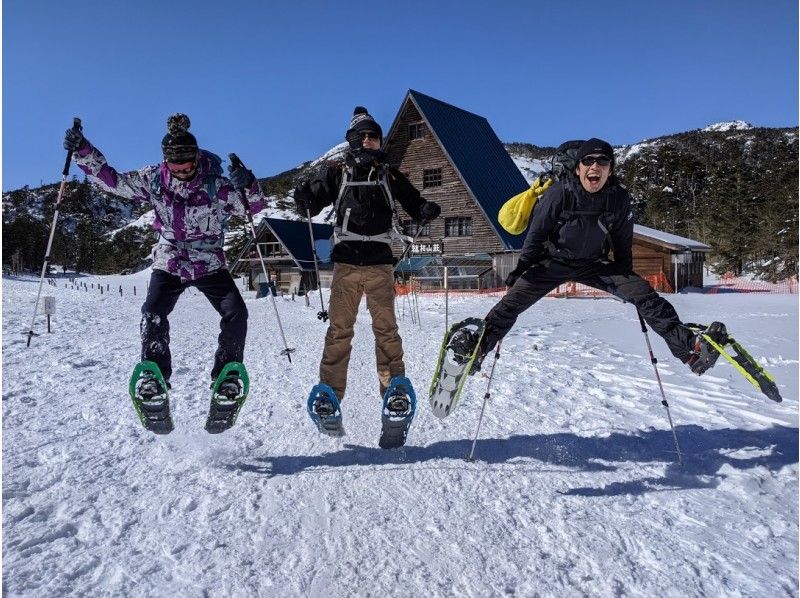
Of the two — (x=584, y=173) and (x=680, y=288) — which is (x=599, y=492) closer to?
(x=584, y=173)

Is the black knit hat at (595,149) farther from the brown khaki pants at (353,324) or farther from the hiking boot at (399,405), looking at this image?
the hiking boot at (399,405)

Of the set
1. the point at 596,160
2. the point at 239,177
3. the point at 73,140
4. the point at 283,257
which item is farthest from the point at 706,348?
the point at 283,257

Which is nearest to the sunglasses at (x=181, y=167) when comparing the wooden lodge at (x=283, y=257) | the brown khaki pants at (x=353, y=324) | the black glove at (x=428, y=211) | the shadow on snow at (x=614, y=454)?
the brown khaki pants at (x=353, y=324)

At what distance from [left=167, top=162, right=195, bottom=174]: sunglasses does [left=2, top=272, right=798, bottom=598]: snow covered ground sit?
2627 millimetres

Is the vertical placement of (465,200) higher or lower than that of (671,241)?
higher

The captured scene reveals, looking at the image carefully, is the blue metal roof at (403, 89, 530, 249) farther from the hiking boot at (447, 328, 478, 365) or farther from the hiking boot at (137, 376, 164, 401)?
the hiking boot at (137, 376, 164, 401)

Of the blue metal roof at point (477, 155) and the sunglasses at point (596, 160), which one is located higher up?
the blue metal roof at point (477, 155)

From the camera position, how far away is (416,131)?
31922mm

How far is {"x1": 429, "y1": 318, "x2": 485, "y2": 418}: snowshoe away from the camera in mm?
4957

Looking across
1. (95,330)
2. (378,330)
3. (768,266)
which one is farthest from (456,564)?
(768,266)

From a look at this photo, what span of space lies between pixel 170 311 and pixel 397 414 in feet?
7.81

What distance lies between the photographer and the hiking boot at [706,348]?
4.58 meters

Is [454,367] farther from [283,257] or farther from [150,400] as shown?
[283,257]

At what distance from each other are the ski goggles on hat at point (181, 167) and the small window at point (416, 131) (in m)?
28.2
